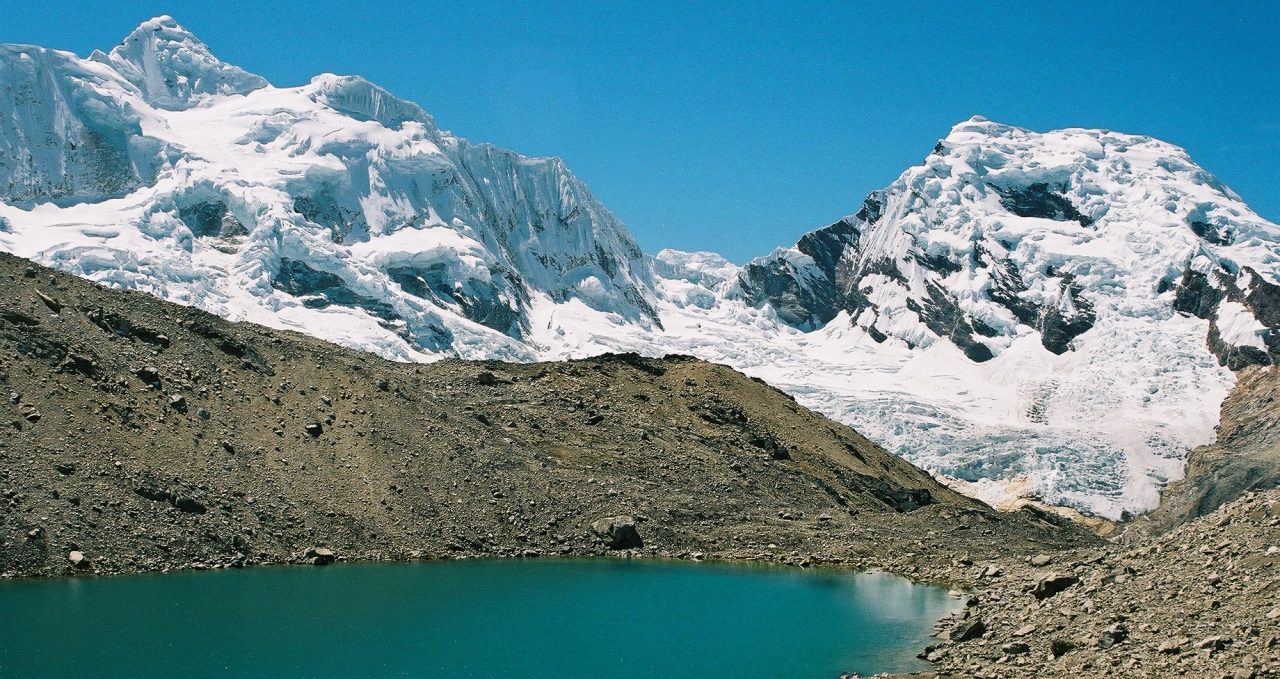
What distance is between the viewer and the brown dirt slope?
5531 centimetres

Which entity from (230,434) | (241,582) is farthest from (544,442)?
(241,582)

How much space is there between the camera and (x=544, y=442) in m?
77.6

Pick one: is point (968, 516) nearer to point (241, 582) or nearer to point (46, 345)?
point (241, 582)

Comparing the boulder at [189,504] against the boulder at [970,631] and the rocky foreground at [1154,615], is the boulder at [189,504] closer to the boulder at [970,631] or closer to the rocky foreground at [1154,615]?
the rocky foreground at [1154,615]

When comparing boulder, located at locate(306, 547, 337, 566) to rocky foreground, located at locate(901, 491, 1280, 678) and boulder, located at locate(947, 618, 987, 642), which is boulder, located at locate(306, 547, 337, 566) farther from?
boulder, located at locate(947, 618, 987, 642)

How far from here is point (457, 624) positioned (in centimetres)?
4819

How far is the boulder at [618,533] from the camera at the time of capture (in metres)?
68.2

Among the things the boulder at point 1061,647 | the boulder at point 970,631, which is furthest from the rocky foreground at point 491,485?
the boulder at point 1061,647

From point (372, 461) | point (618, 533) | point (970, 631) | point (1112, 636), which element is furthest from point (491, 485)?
point (1112, 636)

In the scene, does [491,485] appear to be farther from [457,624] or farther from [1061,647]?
[1061,647]

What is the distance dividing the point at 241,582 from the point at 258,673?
14659mm

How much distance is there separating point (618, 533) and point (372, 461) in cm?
1421

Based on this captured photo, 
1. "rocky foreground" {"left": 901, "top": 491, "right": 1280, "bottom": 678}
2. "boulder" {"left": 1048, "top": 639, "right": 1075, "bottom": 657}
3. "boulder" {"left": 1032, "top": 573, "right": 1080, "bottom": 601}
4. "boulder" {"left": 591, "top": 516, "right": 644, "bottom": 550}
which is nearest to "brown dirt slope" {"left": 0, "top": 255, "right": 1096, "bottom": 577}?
"boulder" {"left": 591, "top": 516, "right": 644, "bottom": 550}

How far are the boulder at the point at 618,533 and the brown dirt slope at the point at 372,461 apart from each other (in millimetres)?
602
